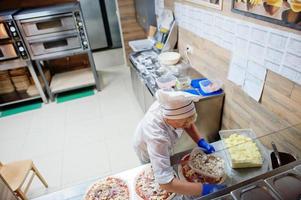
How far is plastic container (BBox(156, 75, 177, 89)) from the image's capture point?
193cm

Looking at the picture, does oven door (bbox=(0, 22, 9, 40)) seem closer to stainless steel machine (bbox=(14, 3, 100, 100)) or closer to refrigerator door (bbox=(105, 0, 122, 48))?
stainless steel machine (bbox=(14, 3, 100, 100))

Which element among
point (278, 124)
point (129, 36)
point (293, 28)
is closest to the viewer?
point (293, 28)

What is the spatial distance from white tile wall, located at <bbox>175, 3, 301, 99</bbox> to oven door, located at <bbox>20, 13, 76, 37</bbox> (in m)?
1.82

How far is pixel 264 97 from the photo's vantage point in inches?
50.5

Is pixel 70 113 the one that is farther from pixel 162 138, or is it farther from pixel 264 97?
pixel 264 97

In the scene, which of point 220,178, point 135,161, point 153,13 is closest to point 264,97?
point 220,178

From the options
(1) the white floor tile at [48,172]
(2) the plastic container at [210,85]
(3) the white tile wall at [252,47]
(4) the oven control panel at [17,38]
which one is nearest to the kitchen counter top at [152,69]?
(2) the plastic container at [210,85]

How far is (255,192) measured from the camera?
70cm

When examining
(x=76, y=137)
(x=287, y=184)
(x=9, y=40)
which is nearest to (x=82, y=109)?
(x=76, y=137)

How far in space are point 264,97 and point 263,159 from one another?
385 millimetres

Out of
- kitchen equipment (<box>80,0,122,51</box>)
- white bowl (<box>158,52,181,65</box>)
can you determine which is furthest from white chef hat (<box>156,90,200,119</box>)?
kitchen equipment (<box>80,0,122,51</box>)

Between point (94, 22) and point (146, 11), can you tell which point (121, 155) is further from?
point (94, 22)

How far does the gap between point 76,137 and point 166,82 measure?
1.37 m

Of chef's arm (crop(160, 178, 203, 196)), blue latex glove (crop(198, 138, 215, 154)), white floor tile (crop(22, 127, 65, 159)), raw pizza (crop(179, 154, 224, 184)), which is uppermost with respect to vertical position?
chef's arm (crop(160, 178, 203, 196))
